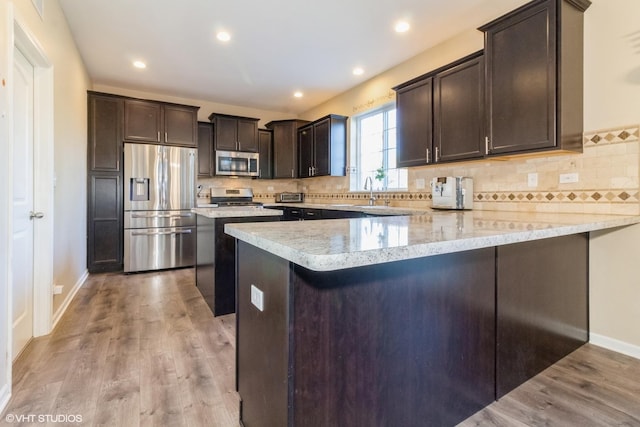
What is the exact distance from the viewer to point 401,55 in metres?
3.70

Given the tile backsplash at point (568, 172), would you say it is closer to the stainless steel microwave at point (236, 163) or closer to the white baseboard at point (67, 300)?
the stainless steel microwave at point (236, 163)

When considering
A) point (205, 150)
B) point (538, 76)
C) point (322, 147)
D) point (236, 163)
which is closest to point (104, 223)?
point (205, 150)

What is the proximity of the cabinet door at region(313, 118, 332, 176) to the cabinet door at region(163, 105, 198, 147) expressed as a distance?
1.88 meters

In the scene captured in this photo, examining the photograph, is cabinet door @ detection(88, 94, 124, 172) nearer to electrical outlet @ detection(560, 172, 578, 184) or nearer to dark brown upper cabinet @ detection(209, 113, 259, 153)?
dark brown upper cabinet @ detection(209, 113, 259, 153)

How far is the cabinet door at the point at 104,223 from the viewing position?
13.9ft

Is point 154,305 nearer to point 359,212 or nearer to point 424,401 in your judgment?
point 359,212

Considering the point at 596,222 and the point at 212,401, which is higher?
the point at 596,222

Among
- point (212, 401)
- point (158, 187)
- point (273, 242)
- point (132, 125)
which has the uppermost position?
point (132, 125)

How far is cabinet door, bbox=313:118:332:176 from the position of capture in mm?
4852

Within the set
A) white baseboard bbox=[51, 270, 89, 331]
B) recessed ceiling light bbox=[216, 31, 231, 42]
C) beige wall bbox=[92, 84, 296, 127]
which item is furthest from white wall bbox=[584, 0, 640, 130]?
beige wall bbox=[92, 84, 296, 127]

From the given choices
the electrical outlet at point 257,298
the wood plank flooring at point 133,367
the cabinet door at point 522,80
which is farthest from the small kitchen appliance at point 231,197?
the electrical outlet at point 257,298

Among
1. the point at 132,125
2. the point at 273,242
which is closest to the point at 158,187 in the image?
the point at 132,125

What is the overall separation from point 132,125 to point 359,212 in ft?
11.3

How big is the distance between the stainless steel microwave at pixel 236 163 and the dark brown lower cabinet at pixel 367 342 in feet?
13.8
